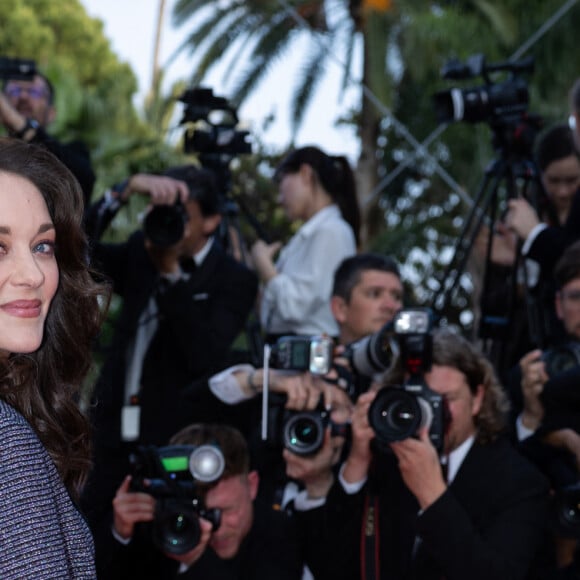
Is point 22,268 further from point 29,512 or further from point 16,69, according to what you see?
point 16,69

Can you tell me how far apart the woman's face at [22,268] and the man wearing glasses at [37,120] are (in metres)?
1.66

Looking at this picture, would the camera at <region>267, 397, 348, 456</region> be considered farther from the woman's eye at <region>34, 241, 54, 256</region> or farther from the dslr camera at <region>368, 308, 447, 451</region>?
the woman's eye at <region>34, 241, 54, 256</region>

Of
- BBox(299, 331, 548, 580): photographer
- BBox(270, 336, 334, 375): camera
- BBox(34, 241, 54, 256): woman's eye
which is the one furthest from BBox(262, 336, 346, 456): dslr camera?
BBox(34, 241, 54, 256): woman's eye

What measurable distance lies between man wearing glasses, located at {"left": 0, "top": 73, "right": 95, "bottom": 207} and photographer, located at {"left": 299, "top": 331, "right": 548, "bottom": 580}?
1208mm

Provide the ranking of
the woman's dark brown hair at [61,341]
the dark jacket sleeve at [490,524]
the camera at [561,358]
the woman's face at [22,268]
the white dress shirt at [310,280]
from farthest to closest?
1. the white dress shirt at [310,280]
2. the camera at [561,358]
3. the dark jacket sleeve at [490,524]
4. the woman's dark brown hair at [61,341]
5. the woman's face at [22,268]

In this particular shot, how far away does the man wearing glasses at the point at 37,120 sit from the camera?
11.5 feet

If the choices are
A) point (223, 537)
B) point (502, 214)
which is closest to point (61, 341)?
point (223, 537)

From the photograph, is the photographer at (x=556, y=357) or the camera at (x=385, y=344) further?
the photographer at (x=556, y=357)

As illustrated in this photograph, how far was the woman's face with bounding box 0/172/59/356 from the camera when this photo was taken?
156 centimetres

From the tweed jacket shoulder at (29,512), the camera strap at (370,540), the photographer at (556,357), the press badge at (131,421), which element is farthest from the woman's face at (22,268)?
the press badge at (131,421)

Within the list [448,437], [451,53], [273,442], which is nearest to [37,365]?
[273,442]

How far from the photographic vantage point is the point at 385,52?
41.2ft

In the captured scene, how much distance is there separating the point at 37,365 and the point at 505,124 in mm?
2513

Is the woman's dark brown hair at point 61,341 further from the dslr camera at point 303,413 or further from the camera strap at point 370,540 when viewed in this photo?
the camera strap at point 370,540
